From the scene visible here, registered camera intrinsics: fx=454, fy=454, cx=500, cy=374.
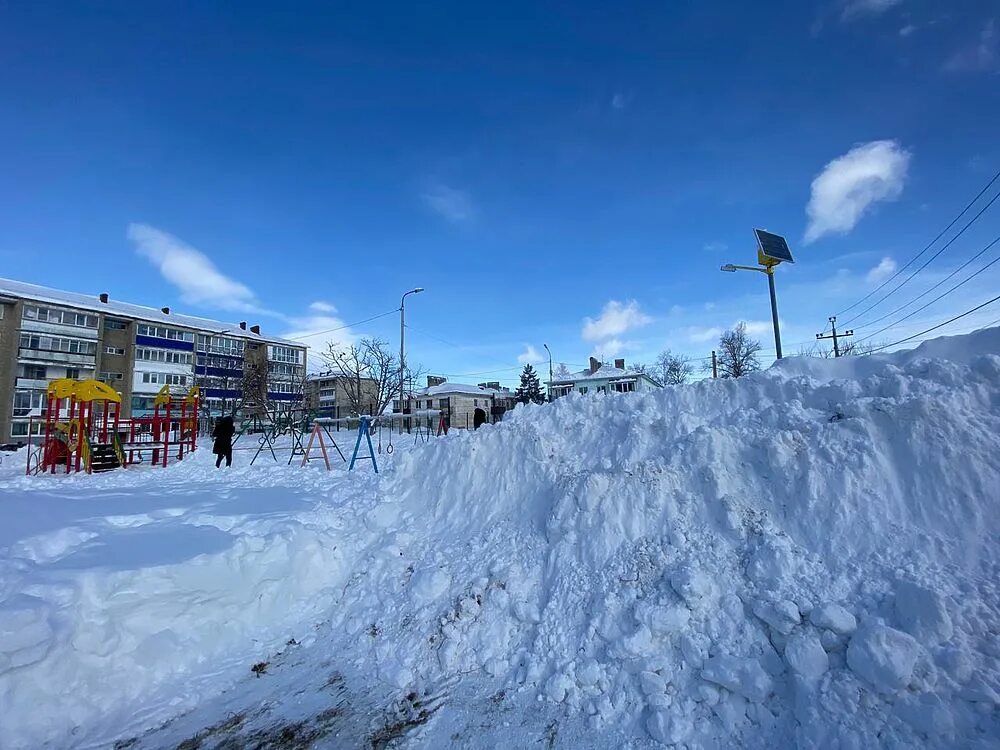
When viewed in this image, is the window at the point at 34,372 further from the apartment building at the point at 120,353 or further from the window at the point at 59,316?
the window at the point at 59,316

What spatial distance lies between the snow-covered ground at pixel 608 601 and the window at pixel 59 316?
4849cm

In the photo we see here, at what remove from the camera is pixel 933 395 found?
485cm

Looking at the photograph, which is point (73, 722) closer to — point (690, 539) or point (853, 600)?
point (690, 539)

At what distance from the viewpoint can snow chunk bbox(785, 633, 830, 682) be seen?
3285mm

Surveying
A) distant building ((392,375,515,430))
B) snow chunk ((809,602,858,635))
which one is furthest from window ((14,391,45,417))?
snow chunk ((809,602,858,635))

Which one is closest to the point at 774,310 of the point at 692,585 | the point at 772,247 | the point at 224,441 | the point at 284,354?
the point at 772,247

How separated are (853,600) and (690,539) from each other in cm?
139

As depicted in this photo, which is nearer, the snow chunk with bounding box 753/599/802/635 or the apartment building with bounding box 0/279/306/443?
the snow chunk with bounding box 753/599/802/635

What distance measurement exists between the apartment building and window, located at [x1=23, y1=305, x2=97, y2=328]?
67mm

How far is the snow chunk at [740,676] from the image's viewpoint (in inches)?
131

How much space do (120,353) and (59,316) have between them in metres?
5.82

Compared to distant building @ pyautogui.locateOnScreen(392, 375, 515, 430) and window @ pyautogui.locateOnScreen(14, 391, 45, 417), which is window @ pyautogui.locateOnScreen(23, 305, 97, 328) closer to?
window @ pyautogui.locateOnScreen(14, 391, 45, 417)

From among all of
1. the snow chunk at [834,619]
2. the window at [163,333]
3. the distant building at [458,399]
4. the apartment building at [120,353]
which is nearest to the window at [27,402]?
the apartment building at [120,353]

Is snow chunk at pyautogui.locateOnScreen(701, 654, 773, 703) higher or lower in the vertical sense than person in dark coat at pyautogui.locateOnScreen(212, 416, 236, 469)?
lower
